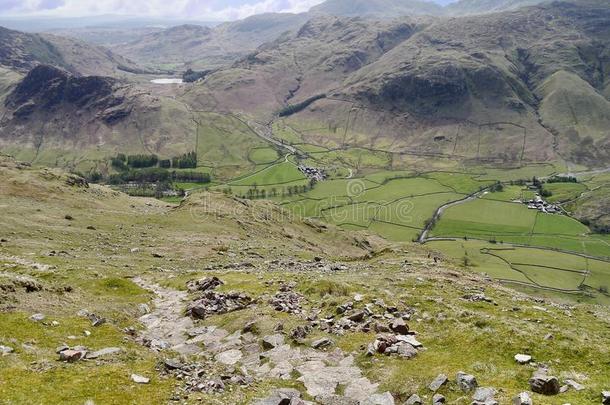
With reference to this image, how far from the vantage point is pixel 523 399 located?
28.5 m

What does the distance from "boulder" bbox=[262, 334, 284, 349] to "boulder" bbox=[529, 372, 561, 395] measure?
2143 centimetres

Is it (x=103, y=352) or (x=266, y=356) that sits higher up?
(x=103, y=352)

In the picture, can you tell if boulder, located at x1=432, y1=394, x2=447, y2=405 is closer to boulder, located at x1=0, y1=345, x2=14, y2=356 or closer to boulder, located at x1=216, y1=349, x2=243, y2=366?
boulder, located at x1=216, y1=349, x2=243, y2=366

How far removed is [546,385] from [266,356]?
22.2m

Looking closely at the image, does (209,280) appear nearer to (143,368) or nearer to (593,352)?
(143,368)

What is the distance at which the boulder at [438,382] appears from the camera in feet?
105

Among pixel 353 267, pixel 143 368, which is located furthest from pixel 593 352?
pixel 353 267

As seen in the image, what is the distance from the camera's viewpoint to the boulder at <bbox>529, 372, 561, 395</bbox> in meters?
30.4

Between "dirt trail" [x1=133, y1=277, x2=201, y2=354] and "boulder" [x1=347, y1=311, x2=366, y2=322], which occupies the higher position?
"boulder" [x1=347, y1=311, x2=366, y2=322]

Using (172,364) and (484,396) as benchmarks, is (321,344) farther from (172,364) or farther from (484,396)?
(484,396)

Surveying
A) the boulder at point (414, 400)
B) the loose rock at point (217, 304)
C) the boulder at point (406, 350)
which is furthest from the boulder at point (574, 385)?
the loose rock at point (217, 304)

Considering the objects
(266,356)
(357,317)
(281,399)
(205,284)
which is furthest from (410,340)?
(205,284)

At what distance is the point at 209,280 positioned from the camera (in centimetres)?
6969

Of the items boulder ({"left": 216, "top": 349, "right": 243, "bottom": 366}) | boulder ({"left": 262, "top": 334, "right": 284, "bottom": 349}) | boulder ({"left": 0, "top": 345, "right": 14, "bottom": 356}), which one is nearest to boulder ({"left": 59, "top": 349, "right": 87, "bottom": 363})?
boulder ({"left": 0, "top": 345, "right": 14, "bottom": 356})
